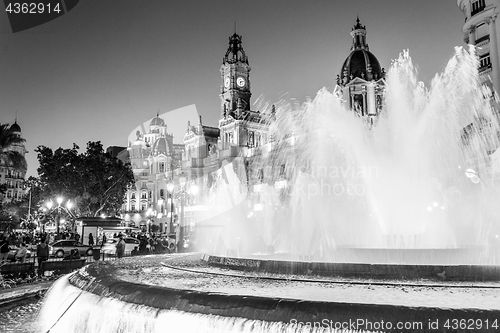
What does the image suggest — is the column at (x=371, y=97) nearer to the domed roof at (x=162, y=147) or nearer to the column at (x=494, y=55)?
the column at (x=494, y=55)

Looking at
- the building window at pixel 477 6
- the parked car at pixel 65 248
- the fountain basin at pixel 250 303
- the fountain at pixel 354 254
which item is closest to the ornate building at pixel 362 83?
the building window at pixel 477 6

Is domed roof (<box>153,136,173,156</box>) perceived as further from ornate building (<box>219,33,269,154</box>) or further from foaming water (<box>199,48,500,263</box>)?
foaming water (<box>199,48,500,263</box>)

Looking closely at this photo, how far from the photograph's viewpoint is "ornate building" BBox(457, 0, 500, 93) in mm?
34531

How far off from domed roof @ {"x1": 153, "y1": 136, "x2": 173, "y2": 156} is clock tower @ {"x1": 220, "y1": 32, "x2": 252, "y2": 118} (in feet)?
69.7

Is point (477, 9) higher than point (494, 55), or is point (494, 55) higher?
point (477, 9)

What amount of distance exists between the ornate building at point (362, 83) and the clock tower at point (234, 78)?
22.0 metres

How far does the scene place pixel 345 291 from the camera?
21.1 feet

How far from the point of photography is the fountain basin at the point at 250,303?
4527 mm

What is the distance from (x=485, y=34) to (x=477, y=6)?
2.66 m

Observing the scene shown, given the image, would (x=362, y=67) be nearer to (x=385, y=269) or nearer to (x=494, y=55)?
(x=494, y=55)

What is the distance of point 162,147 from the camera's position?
102625 mm

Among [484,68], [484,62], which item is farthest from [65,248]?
[484,62]

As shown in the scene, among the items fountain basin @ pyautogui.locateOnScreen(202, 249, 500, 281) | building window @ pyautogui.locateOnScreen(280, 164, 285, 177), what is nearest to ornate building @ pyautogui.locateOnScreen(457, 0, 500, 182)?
fountain basin @ pyautogui.locateOnScreen(202, 249, 500, 281)

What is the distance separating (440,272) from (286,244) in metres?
10.7
